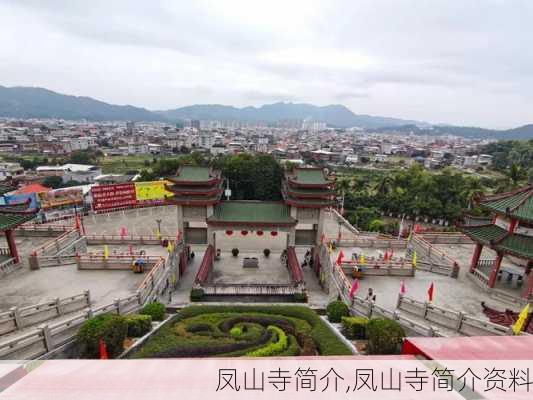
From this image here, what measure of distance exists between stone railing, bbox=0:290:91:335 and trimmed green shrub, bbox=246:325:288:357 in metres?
9.37

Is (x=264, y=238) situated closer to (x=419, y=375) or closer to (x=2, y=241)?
(x=2, y=241)

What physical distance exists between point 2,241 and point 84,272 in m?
10.9

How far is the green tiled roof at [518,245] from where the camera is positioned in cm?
1599

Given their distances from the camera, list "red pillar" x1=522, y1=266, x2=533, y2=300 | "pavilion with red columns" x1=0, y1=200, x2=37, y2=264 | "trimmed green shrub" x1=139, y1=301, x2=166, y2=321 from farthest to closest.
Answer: "pavilion with red columns" x1=0, y1=200, x2=37, y2=264, "red pillar" x1=522, y1=266, x2=533, y2=300, "trimmed green shrub" x1=139, y1=301, x2=166, y2=321

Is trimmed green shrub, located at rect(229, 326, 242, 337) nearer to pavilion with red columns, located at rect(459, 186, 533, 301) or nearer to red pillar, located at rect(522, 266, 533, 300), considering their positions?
pavilion with red columns, located at rect(459, 186, 533, 301)

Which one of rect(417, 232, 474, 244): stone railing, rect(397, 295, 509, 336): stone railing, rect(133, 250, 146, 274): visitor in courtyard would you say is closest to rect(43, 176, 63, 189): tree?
rect(133, 250, 146, 274): visitor in courtyard

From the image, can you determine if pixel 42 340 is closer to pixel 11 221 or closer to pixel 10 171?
pixel 11 221

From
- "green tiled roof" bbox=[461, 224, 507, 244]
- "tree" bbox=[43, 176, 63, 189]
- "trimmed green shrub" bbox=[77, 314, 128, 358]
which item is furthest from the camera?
"tree" bbox=[43, 176, 63, 189]

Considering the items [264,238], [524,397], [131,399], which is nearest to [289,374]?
[131,399]

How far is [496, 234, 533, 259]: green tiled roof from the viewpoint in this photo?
1599 cm

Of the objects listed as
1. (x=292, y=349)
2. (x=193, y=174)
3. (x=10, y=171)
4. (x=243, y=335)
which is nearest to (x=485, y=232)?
(x=292, y=349)

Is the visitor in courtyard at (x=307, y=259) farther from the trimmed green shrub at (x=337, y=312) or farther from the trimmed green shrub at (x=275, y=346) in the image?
the trimmed green shrub at (x=275, y=346)

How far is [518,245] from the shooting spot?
16.5 m

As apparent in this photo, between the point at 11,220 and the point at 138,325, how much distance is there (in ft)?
37.9
